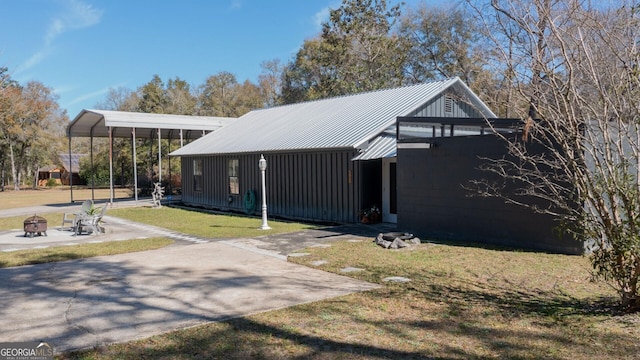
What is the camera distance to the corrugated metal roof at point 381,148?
12789 mm

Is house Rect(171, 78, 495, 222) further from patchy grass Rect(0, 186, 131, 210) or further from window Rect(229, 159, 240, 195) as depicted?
patchy grass Rect(0, 186, 131, 210)

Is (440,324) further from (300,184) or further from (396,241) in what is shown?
(300,184)

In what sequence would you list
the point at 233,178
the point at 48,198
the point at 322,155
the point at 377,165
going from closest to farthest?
the point at 377,165 → the point at 322,155 → the point at 233,178 → the point at 48,198

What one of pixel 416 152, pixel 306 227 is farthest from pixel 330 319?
pixel 306 227

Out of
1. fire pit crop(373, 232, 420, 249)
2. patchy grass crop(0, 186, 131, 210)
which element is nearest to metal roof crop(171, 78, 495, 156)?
fire pit crop(373, 232, 420, 249)

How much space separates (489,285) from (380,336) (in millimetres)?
2666

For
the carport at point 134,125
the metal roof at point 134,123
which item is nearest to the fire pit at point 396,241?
the carport at point 134,125

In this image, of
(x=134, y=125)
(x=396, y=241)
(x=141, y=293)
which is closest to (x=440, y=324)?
(x=141, y=293)

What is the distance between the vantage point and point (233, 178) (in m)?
18.9

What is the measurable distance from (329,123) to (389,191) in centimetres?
410

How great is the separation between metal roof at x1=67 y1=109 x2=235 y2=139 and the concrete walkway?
40.2ft

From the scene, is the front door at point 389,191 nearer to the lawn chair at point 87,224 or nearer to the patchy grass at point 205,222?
the patchy grass at point 205,222

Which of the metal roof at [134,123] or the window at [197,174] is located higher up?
the metal roof at [134,123]

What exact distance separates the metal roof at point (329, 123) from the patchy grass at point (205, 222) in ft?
8.37
